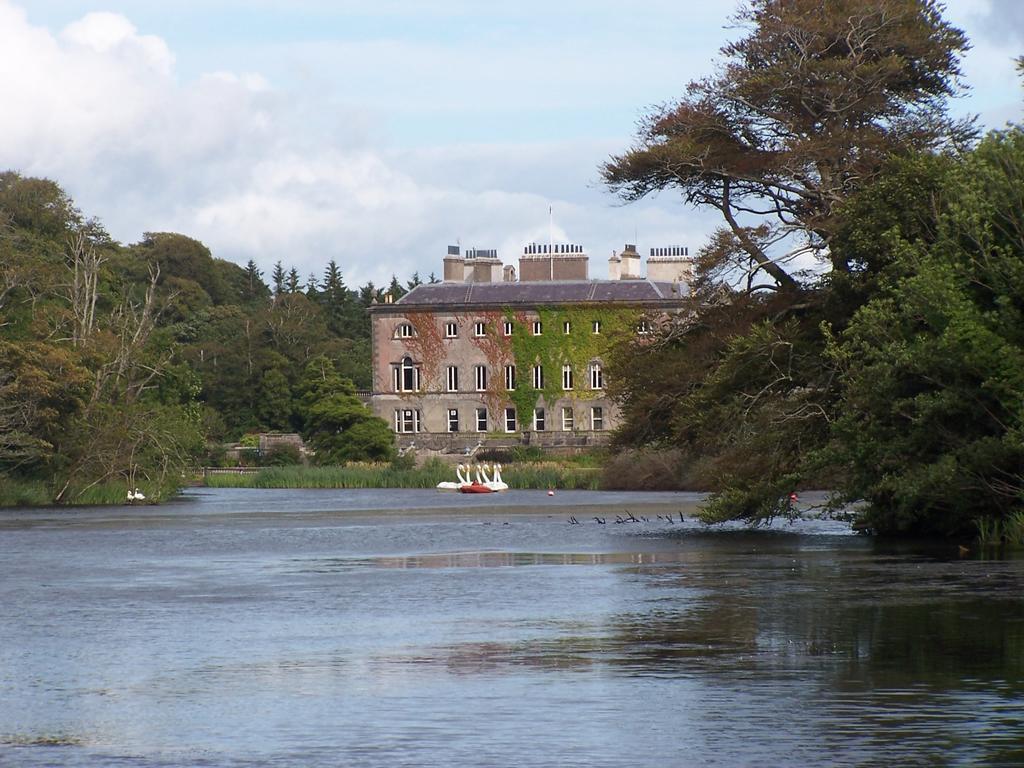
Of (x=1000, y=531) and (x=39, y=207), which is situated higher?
(x=39, y=207)

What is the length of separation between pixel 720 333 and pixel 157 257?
87692 millimetres

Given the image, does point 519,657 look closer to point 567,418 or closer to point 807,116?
point 807,116

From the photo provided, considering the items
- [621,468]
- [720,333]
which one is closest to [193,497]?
[621,468]

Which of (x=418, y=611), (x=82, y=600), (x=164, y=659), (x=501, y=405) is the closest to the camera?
(x=164, y=659)

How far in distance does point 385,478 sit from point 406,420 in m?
22.6

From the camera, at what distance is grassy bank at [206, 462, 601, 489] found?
254 ft

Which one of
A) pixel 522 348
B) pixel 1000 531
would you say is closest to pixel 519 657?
pixel 1000 531

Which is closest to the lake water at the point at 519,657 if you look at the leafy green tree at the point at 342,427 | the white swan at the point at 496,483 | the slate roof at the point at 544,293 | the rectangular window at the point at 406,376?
the white swan at the point at 496,483

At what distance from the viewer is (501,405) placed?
101 m

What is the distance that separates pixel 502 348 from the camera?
100 m

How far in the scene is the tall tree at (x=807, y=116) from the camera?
122 ft

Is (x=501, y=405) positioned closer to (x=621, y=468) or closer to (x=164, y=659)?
(x=621, y=468)

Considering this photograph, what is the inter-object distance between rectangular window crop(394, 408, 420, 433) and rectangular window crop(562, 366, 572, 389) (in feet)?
31.8

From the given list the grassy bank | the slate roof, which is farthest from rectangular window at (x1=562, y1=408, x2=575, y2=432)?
the grassy bank
